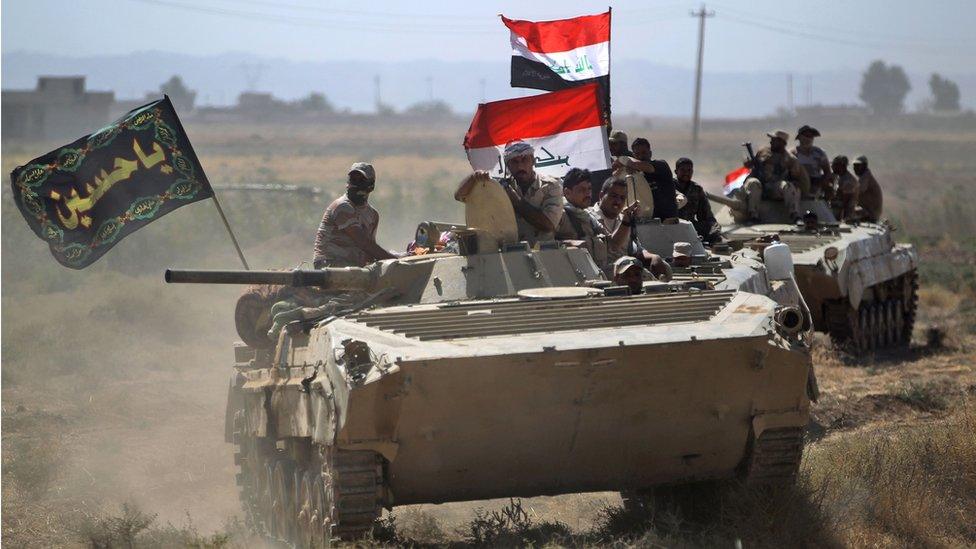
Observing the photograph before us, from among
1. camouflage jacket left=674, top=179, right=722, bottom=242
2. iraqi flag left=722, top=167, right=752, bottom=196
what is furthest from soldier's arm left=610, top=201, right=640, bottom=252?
iraqi flag left=722, top=167, right=752, bottom=196

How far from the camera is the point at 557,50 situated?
619 inches

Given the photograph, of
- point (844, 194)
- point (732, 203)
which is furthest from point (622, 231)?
point (844, 194)

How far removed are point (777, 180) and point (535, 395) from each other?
12.1 meters

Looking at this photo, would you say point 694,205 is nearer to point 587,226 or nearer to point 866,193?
point 587,226

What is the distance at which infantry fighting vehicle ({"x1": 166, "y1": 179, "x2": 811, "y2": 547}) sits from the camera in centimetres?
818

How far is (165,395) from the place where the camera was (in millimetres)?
17406

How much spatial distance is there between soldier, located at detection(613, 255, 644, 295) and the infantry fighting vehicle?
0.10m

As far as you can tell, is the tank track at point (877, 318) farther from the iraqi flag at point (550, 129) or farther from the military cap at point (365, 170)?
the military cap at point (365, 170)

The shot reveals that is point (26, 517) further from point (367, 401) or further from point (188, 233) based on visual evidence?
point (188, 233)

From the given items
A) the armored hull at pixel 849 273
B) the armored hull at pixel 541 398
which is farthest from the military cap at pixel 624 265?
the armored hull at pixel 849 273

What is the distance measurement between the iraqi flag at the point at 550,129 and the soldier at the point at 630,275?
14.9 feet

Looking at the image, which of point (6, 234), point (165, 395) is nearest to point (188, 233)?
point (6, 234)

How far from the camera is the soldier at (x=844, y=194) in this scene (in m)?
21.4

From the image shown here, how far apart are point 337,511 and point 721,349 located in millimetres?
2197
